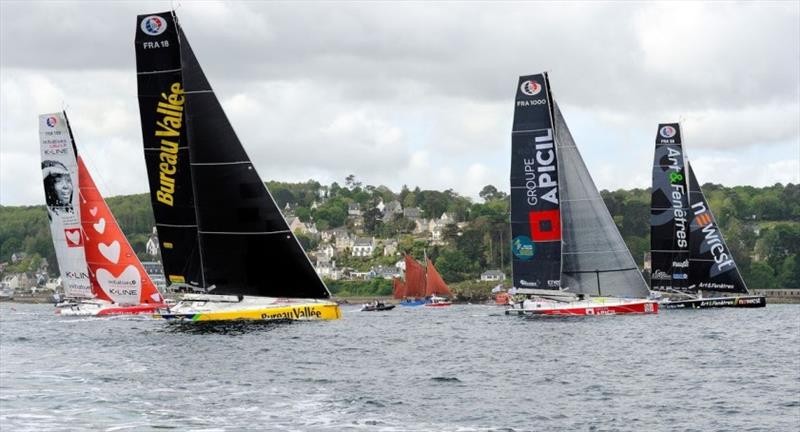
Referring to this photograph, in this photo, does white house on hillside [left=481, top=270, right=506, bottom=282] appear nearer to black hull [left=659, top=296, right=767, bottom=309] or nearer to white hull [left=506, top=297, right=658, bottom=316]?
black hull [left=659, top=296, right=767, bottom=309]

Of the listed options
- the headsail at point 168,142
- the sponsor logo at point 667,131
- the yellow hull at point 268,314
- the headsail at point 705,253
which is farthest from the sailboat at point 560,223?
the headsail at point 168,142

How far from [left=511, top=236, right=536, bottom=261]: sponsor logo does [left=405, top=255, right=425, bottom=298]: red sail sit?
73189 millimetres

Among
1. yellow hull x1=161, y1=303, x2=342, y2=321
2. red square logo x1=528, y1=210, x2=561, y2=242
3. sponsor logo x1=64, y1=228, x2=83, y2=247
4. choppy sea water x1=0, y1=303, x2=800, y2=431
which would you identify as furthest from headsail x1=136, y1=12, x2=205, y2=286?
sponsor logo x1=64, y1=228, x2=83, y2=247

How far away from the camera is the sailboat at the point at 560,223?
215 ft

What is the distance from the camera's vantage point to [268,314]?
53.5m

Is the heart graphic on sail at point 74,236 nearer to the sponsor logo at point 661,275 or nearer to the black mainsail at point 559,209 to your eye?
the black mainsail at point 559,209

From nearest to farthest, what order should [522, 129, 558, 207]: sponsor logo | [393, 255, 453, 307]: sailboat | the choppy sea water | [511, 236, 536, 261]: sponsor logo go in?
the choppy sea water → [522, 129, 558, 207]: sponsor logo → [511, 236, 536, 261]: sponsor logo → [393, 255, 453, 307]: sailboat

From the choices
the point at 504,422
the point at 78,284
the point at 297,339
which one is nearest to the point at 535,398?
the point at 504,422

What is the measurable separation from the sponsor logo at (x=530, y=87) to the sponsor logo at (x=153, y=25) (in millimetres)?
19950

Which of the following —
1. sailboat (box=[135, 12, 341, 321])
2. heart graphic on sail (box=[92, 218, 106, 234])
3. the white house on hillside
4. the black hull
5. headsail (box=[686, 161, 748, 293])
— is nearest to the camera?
sailboat (box=[135, 12, 341, 321])

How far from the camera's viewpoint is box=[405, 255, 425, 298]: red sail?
141 metres

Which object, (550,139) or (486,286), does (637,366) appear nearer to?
(550,139)

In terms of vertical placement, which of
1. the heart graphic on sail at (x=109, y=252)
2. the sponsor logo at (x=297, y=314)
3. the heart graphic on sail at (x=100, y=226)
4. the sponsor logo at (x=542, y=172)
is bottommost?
the sponsor logo at (x=297, y=314)

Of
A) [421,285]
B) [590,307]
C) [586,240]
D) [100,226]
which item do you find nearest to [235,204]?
[586,240]
